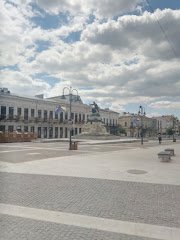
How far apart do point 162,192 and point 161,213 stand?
2605mm

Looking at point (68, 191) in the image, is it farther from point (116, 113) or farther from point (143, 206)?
point (116, 113)

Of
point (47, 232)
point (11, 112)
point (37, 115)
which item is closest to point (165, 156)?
point (47, 232)

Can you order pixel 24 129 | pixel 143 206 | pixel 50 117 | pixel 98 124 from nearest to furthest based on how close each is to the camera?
pixel 143 206, pixel 98 124, pixel 24 129, pixel 50 117

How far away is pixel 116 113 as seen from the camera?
384 ft

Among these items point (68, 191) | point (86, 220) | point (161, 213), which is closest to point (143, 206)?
point (161, 213)

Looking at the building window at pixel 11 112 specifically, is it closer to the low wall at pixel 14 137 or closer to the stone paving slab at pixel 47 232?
the low wall at pixel 14 137

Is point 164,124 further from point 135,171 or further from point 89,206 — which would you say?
point 89,206

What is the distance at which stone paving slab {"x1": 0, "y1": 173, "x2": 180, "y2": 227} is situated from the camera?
7.91 metres

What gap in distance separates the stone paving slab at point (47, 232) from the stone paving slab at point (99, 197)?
1084 mm

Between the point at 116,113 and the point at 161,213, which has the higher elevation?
the point at 116,113

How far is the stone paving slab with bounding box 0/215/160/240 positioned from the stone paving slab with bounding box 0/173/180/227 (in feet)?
3.56

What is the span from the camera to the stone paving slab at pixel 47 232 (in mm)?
6184

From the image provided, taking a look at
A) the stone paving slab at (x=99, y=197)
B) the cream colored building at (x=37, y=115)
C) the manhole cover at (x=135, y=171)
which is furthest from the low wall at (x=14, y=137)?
the stone paving slab at (x=99, y=197)

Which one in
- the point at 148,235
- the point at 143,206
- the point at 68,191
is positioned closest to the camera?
the point at 148,235
